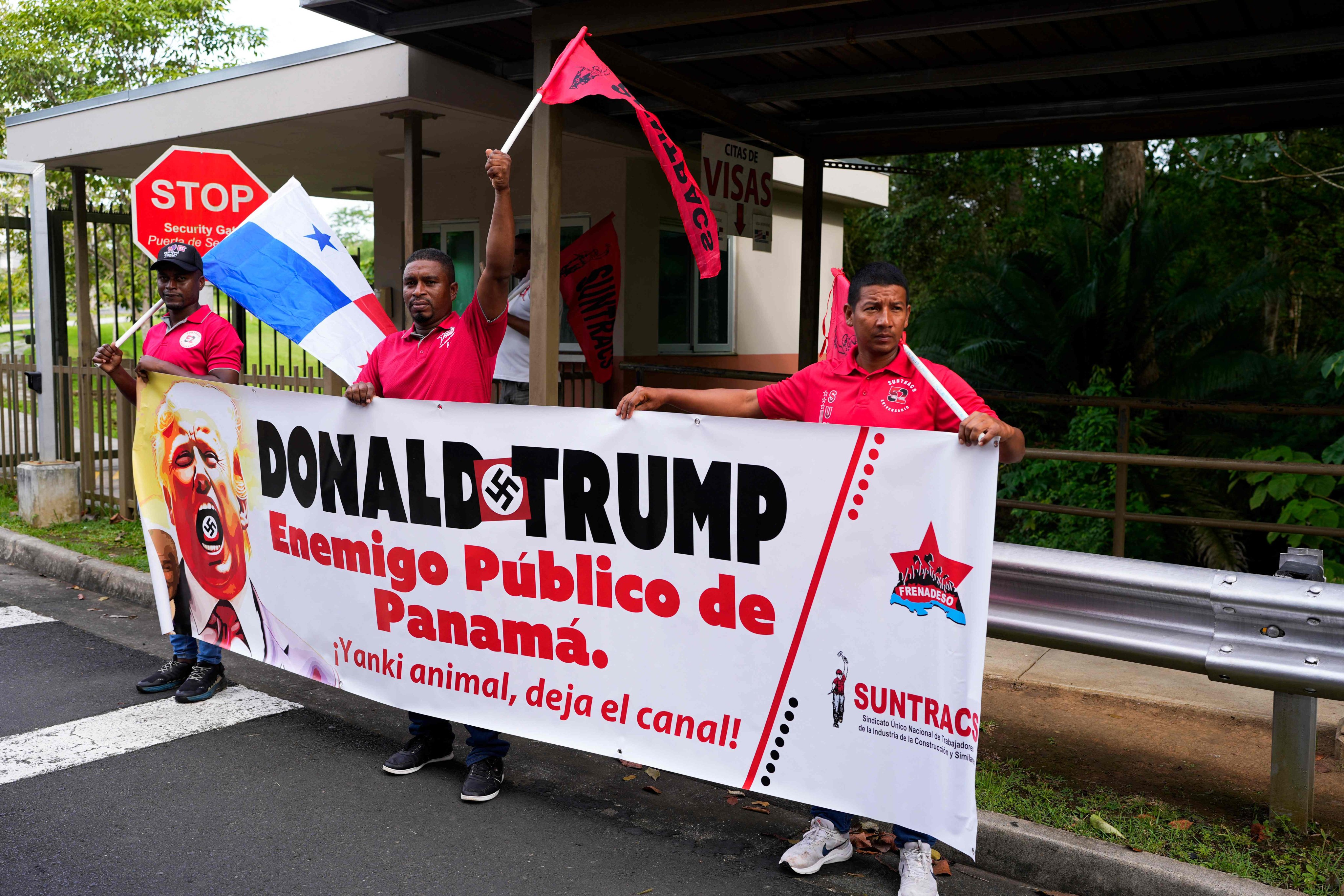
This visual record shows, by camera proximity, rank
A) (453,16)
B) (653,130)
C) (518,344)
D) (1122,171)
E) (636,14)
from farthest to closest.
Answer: (1122,171)
(518,344)
(453,16)
(636,14)
(653,130)

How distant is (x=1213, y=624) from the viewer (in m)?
3.51

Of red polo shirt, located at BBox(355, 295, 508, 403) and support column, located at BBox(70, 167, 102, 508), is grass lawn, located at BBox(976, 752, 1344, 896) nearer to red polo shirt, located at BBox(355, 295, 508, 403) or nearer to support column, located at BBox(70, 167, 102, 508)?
red polo shirt, located at BBox(355, 295, 508, 403)

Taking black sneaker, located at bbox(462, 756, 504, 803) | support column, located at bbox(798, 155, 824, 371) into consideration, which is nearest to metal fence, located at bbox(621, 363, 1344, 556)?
support column, located at bbox(798, 155, 824, 371)

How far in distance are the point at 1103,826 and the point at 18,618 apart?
237 inches

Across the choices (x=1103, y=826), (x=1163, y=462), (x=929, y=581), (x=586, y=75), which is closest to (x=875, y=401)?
(x=929, y=581)

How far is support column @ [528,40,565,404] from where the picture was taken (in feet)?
19.7

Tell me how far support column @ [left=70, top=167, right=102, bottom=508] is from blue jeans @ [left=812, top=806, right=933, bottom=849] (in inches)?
304

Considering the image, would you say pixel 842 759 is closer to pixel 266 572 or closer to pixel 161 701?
pixel 266 572

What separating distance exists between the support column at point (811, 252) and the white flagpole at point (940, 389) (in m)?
5.72

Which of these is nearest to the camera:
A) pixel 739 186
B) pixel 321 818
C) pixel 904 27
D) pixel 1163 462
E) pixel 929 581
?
pixel 929 581

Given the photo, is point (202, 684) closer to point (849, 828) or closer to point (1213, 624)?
point (849, 828)

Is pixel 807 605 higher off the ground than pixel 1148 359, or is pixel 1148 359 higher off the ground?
pixel 1148 359

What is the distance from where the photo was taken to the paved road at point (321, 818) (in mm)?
3416

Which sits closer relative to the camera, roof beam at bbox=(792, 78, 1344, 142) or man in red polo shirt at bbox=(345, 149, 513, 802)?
man in red polo shirt at bbox=(345, 149, 513, 802)
